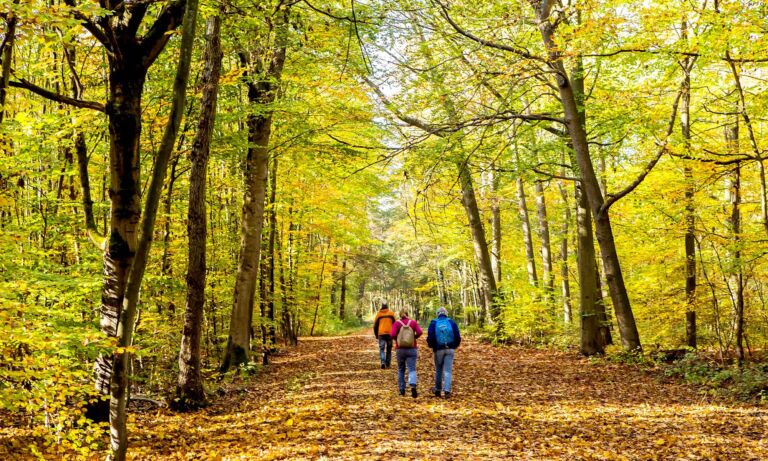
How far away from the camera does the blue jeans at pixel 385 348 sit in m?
12.2

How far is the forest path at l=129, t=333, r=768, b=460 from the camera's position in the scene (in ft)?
19.5

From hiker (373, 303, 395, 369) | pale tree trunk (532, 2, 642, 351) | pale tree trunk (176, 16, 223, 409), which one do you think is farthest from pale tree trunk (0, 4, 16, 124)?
pale tree trunk (532, 2, 642, 351)

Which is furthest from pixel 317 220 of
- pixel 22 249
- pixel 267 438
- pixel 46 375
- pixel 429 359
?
pixel 46 375

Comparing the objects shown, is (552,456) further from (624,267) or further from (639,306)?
(624,267)

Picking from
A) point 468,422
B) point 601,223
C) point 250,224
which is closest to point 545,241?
point 601,223

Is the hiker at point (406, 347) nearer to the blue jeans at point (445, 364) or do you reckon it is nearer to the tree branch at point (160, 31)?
the blue jeans at point (445, 364)

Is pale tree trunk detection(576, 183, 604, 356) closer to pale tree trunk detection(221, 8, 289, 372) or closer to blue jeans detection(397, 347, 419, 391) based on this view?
blue jeans detection(397, 347, 419, 391)

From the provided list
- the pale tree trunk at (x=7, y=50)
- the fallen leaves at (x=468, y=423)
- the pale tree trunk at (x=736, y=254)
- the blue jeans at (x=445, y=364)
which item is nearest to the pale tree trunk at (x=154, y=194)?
the pale tree trunk at (x=7, y=50)

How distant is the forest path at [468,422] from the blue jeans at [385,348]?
1.23m

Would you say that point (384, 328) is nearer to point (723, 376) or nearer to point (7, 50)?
point (723, 376)

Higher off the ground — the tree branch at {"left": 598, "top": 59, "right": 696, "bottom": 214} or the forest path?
the tree branch at {"left": 598, "top": 59, "right": 696, "bottom": 214}

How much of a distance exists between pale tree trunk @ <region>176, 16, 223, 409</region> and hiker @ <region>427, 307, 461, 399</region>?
417 cm

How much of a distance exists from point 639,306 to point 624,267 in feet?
14.8

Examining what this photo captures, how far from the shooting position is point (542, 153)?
1418 cm
